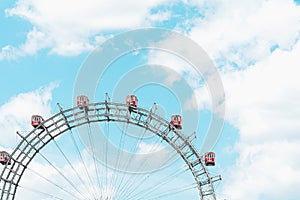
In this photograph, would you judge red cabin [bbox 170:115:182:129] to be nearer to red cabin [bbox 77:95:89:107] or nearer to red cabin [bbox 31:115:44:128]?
red cabin [bbox 77:95:89:107]

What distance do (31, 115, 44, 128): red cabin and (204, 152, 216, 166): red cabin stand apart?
62.0 feet

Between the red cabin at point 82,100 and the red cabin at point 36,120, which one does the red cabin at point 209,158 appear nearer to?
the red cabin at point 82,100

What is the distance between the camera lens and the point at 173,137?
182 ft

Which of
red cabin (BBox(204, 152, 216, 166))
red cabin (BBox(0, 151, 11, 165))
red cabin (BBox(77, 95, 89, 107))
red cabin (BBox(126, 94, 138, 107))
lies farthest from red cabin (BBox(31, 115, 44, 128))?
red cabin (BBox(204, 152, 216, 166))

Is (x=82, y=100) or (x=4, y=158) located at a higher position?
(x=82, y=100)

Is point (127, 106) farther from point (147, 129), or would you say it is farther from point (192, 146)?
point (192, 146)

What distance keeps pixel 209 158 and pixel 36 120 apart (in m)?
19.9

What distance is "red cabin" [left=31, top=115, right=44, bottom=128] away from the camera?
54625mm

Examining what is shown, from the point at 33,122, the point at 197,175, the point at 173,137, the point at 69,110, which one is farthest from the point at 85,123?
the point at 197,175

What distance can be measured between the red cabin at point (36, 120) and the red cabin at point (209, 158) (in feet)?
62.0

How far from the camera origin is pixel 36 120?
54.8 metres

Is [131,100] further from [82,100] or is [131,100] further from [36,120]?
[36,120]

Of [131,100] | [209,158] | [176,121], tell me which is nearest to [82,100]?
[131,100]

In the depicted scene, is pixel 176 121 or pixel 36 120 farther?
pixel 176 121
